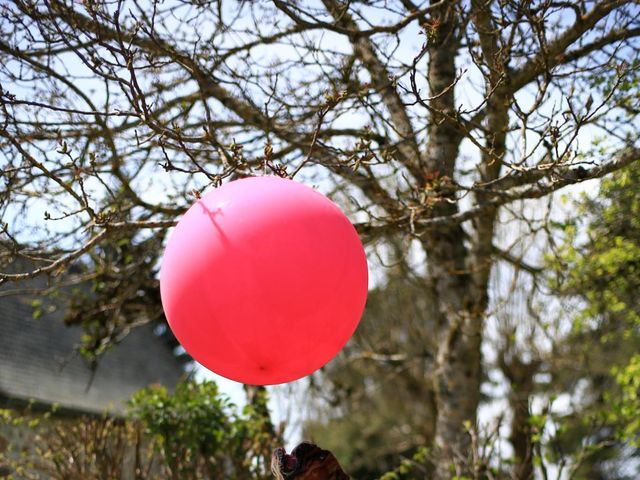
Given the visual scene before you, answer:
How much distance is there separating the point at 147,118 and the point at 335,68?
7.00 ft

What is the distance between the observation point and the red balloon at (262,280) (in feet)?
11.0

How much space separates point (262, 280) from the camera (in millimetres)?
3326

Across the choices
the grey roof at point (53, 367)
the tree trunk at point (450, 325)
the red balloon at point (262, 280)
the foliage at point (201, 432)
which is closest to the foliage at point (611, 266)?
the tree trunk at point (450, 325)

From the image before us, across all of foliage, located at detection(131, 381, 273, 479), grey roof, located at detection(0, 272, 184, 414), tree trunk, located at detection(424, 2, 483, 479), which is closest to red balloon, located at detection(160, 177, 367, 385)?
foliage, located at detection(131, 381, 273, 479)

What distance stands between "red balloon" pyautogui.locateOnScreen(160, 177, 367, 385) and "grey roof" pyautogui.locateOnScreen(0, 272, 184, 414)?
35.1ft

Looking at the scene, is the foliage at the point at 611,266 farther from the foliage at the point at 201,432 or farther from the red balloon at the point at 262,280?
the red balloon at the point at 262,280

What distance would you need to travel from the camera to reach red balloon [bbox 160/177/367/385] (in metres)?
3.34

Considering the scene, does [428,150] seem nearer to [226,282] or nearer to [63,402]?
[226,282]

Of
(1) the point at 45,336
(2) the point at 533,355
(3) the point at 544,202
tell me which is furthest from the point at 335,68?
(1) the point at 45,336

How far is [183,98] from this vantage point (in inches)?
283

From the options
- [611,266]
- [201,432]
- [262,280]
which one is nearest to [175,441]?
[201,432]

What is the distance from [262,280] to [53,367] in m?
13.8

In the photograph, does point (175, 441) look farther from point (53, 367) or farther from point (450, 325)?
point (53, 367)

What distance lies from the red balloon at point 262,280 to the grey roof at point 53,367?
421 inches
